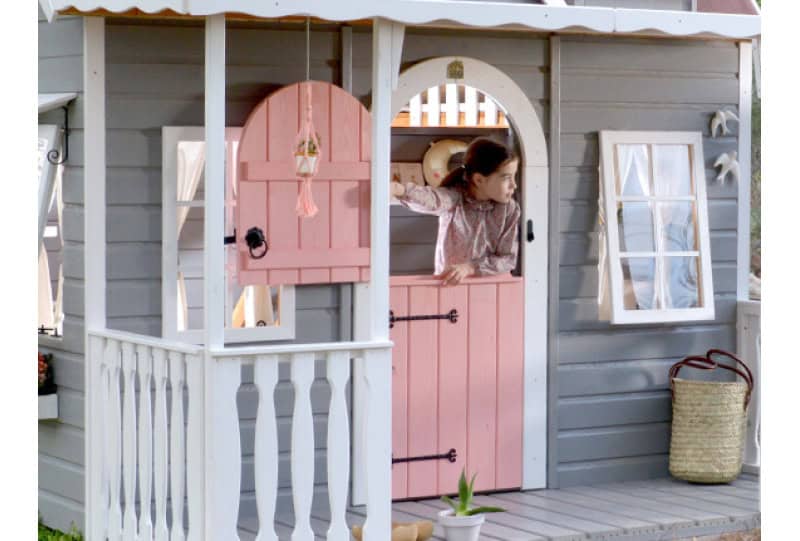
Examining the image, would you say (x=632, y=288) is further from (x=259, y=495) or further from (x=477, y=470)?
(x=259, y=495)

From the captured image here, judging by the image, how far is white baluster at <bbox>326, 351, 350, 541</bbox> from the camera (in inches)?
252

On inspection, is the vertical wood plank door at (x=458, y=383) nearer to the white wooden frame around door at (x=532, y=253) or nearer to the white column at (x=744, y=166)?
the white wooden frame around door at (x=532, y=253)

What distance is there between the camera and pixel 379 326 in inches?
253

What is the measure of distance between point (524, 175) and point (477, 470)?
4.87 feet

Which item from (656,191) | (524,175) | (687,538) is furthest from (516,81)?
(687,538)

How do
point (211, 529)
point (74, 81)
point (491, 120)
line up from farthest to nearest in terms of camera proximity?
point (491, 120) → point (74, 81) → point (211, 529)

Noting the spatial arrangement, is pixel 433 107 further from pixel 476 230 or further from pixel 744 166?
pixel 744 166

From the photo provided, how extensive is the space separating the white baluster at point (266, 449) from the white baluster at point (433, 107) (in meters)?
2.74

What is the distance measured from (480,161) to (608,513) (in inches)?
71.8

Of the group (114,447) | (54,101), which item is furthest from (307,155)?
(114,447)

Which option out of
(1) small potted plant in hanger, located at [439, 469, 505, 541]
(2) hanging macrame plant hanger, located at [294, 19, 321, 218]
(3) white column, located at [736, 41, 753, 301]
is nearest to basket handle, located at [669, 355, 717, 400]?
(3) white column, located at [736, 41, 753, 301]

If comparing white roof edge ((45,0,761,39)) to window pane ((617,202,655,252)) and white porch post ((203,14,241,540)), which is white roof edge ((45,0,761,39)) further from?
window pane ((617,202,655,252))

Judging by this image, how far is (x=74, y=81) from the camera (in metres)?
6.96

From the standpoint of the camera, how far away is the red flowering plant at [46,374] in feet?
23.7
